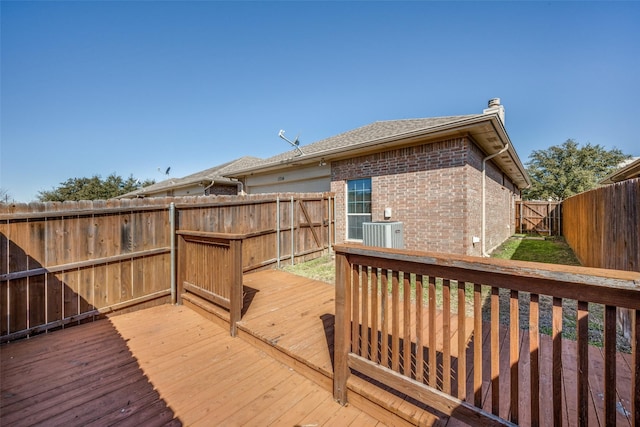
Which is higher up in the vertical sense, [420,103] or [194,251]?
[420,103]

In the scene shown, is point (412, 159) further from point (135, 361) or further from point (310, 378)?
point (135, 361)

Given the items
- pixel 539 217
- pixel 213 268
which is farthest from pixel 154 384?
pixel 539 217

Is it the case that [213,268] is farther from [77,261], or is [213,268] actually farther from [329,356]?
[329,356]

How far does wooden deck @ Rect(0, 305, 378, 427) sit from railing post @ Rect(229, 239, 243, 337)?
24 centimetres

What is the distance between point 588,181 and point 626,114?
6.00 m

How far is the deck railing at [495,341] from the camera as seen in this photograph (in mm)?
1129

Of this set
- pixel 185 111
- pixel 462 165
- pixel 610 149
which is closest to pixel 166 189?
pixel 185 111

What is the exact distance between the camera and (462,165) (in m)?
5.73

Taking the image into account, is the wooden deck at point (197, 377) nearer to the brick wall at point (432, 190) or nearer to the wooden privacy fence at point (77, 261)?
the wooden privacy fence at point (77, 261)

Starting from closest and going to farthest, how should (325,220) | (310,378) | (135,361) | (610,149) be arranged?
(310,378) < (135,361) < (325,220) < (610,149)

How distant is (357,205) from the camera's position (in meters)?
7.82

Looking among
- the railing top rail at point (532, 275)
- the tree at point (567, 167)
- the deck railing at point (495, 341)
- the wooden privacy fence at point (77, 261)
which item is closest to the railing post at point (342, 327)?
the deck railing at point (495, 341)

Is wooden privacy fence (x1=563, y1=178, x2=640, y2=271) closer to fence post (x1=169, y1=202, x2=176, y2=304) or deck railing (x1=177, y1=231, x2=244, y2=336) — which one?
deck railing (x1=177, y1=231, x2=244, y2=336)

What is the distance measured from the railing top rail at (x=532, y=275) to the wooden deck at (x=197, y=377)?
1.12 m
